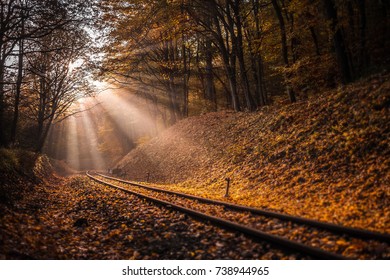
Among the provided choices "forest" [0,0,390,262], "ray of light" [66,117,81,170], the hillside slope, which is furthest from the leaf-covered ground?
"ray of light" [66,117,81,170]

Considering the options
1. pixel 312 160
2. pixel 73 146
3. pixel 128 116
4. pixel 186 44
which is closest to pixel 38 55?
pixel 186 44

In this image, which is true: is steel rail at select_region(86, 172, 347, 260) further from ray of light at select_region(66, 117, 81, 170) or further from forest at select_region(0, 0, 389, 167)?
ray of light at select_region(66, 117, 81, 170)

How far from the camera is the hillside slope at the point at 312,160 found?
7.60 metres

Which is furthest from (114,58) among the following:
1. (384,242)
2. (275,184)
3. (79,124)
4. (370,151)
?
(79,124)

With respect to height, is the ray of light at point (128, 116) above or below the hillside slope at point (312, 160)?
above

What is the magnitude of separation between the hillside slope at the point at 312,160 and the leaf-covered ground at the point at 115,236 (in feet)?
7.76

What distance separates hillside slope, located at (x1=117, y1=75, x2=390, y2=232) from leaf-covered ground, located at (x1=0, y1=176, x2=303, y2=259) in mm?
2365

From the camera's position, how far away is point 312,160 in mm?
10445

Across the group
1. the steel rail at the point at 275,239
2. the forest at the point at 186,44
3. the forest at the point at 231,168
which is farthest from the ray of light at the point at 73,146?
the steel rail at the point at 275,239

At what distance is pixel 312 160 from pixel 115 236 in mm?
7207

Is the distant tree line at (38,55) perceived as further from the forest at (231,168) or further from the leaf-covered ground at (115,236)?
the leaf-covered ground at (115,236)

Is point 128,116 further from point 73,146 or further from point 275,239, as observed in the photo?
point 275,239

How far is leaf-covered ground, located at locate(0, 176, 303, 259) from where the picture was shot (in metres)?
5.48

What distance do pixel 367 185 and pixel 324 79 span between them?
12944mm
